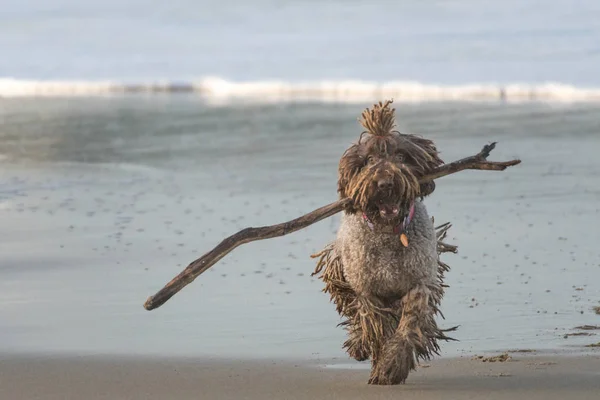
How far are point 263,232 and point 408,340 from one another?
100 centimetres

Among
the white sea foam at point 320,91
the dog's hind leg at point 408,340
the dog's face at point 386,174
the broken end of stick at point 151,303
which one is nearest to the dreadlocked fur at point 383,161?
the dog's face at point 386,174

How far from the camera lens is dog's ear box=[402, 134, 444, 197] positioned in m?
7.16

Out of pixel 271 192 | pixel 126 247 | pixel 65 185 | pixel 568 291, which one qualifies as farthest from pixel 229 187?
pixel 568 291

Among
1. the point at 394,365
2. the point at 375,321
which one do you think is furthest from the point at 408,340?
the point at 375,321

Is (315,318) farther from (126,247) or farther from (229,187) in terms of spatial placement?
(229,187)

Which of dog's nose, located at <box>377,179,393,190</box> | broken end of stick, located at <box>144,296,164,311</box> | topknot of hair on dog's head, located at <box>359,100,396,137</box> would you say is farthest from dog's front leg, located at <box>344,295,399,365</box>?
broken end of stick, located at <box>144,296,164,311</box>

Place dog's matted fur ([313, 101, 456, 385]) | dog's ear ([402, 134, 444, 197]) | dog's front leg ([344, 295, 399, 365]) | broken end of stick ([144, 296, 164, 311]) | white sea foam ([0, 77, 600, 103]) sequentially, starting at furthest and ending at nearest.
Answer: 1. white sea foam ([0, 77, 600, 103])
2. dog's front leg ([344, 295, 399, 365])
3. dog's ear ([402, 134, 444, 197])
4. dog's matted fur ([313, 101, 456, 385])
5. broken end of stick ([144, 296, 164, 311])

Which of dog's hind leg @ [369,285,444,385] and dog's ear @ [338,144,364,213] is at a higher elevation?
dog's ear @ [338,144,364,213]

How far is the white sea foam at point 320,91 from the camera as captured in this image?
4128 centimetres

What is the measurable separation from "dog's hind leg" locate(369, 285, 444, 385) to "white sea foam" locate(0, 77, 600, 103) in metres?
31.0

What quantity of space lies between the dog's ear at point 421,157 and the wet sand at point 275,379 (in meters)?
1.09

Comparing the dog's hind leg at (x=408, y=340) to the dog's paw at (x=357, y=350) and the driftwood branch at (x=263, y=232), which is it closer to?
the dog's paw at (x=357, y=350)

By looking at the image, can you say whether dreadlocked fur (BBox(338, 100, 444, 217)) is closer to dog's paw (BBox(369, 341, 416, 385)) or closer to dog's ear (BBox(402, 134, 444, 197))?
dog's ear (BBox(402, 134, 444, 197))

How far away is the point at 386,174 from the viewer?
6926 millimetres
